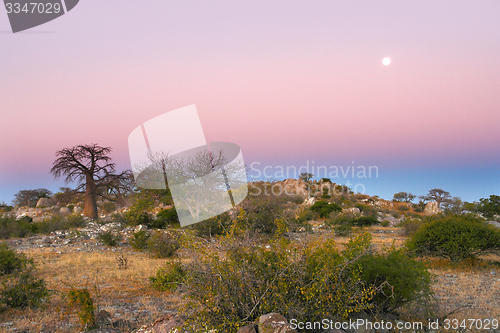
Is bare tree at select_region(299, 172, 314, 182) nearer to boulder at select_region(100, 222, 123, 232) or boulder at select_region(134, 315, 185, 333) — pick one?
boulder at select_region(100, 222, 123, 232)

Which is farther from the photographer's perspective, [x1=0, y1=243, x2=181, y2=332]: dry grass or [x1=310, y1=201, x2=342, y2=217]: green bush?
[x1=310, y1=201, x2=342, y2=217]: green bush

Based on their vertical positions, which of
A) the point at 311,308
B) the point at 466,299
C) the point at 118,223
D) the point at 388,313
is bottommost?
the point at 118,223

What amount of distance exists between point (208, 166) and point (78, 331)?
1798 cm

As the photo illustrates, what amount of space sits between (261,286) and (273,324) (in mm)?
464

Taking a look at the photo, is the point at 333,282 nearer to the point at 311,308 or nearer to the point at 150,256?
the point at 311,308

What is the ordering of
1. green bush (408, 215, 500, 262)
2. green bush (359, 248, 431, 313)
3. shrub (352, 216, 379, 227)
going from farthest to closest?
shrub (352, 216, 379, 227) → green bush (408, 215, 500, 262) → green bush (359, 248, 431, 313)

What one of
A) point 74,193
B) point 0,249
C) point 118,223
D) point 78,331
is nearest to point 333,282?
point 78,331

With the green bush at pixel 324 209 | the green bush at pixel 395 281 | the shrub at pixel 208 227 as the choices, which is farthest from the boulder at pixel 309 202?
the green bush at pixel 395 281

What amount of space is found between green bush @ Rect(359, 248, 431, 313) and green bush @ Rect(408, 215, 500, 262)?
531cm

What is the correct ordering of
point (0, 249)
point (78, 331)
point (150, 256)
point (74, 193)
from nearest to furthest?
point (78, 331)
point (0, 249)
point (150, 256)
point (74, 193)

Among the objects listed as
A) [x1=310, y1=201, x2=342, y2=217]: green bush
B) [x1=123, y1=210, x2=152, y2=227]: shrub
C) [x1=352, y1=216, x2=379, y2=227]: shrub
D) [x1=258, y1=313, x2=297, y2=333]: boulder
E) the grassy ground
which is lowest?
[x1=310, y1=201, x2=342, y2=217]: green bush

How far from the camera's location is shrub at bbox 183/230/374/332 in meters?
3.98

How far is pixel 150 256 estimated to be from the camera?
13211 mm

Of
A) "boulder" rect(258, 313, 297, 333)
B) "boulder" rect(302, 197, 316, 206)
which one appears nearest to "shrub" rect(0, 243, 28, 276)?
"boulder" rect(258, 313, 297, 333)
